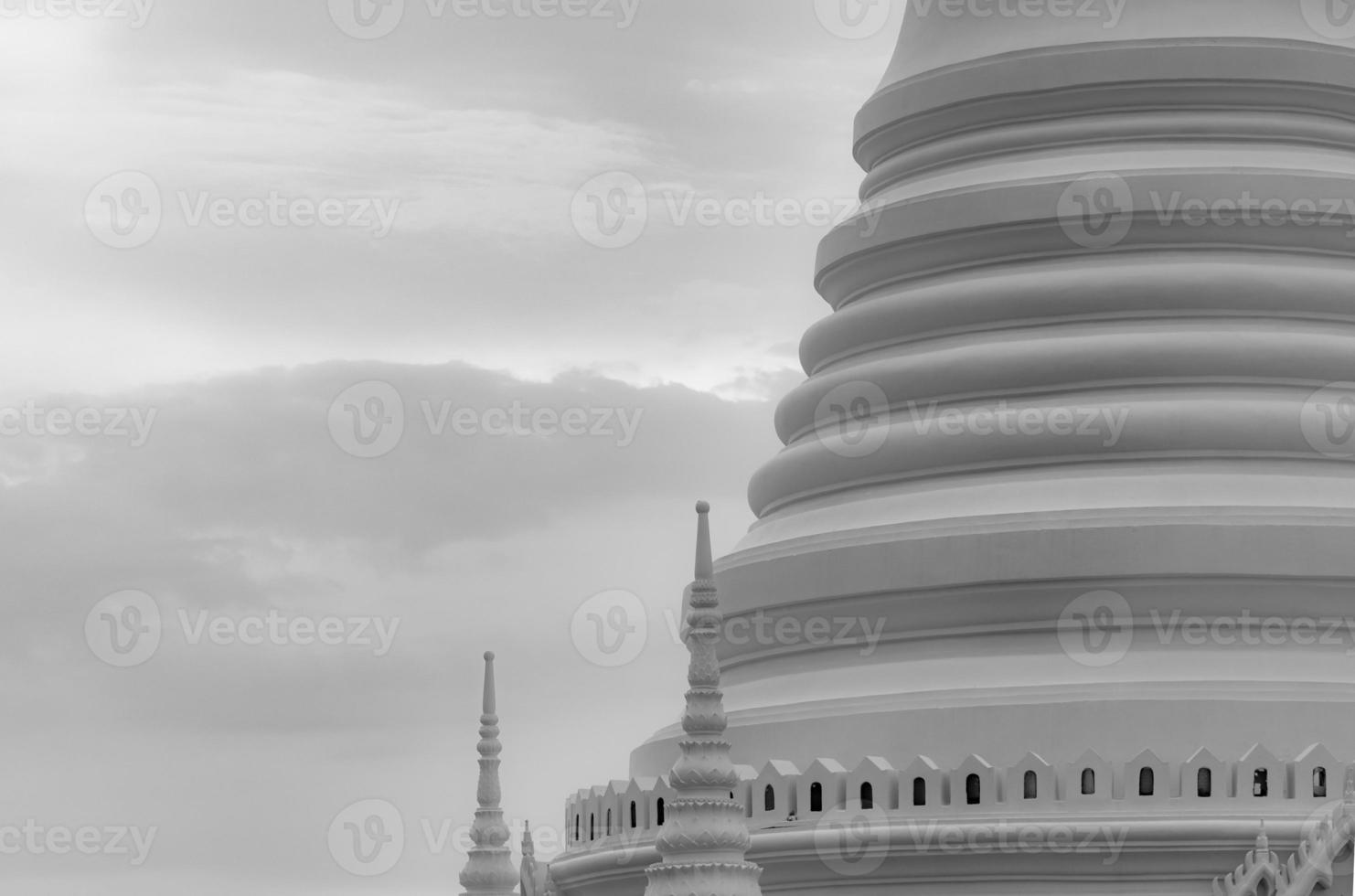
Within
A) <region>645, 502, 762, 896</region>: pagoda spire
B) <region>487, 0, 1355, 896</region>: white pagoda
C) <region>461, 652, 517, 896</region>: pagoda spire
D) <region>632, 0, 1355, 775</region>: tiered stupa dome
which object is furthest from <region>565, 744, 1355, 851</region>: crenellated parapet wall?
<region>461, 652, 517, 896</region>: pagoda spire

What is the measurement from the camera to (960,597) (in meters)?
37.0

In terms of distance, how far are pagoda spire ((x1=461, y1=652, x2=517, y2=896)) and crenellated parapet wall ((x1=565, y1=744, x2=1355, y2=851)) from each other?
13.7 ft

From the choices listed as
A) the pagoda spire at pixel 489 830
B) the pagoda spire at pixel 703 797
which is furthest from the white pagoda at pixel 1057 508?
the pagoda spire at pixel 489 830

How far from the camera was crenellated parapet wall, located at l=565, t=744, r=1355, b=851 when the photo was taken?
34.2 metres

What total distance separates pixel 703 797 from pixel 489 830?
26.8ft

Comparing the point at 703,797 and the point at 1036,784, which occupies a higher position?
the point at 1036,784

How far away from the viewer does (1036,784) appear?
1364 inches

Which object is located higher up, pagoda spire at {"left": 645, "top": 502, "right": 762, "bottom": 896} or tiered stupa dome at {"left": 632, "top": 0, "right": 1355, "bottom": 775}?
tiered stupa dome at {"left": 632, "top": 0, "right": 1355, "bottom": 775}

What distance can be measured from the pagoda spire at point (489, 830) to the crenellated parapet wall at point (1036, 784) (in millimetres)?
4190

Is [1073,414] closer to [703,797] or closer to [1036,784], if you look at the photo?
[1036,784]

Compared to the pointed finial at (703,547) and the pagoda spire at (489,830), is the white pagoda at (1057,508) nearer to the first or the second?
the pointed finial at (703,547)

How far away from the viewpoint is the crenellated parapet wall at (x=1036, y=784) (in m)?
34.2

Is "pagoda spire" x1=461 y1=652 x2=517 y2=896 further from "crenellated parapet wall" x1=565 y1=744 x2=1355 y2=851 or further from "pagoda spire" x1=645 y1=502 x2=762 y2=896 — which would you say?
"pagoda spire" x1=645 y1=502 x2=762 y2=896

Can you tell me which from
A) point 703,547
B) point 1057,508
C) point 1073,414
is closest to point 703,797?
point 703,547
